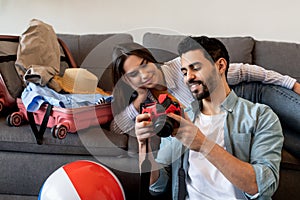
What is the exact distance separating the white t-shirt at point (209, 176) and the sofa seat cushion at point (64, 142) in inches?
15.9

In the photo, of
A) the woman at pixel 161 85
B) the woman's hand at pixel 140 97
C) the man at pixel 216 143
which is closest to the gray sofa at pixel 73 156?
the woman at pixel 161 85

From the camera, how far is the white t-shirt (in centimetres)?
99

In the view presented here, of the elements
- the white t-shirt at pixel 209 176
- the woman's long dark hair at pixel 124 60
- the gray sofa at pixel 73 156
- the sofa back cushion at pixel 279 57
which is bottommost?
the gray sofa at pixel 73 156

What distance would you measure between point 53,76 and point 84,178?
58 cm

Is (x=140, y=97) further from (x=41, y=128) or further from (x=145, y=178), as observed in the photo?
(x=41, y=128)

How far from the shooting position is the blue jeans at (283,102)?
131cm

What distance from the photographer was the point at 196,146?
0.87 m

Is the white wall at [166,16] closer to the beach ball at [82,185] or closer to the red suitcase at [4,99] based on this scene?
the red suitcase at [4,99]

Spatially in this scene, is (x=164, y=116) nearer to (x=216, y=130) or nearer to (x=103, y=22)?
(x=216, y=130)

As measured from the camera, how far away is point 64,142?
1.41 m

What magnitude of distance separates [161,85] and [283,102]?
0.68 metres

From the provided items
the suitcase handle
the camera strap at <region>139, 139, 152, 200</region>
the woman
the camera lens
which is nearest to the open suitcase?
the suitcase handle

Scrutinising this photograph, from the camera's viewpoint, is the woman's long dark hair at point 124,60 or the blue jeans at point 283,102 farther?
the blue jeans at point 283,102

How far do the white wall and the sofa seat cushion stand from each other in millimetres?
854
